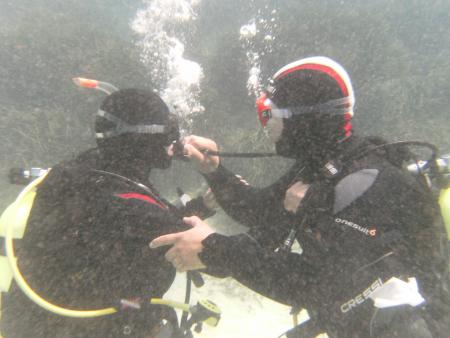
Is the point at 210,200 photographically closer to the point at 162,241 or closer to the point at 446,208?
the point at 162,241

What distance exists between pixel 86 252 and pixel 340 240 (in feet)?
4.35

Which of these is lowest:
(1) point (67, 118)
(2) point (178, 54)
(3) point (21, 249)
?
(1) point (67, 118)

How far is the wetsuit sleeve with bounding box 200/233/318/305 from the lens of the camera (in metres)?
1.78

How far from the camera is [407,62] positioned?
12.8 metres

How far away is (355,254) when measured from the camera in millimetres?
1621

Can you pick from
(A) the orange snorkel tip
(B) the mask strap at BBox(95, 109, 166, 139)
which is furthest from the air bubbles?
(B) the mask strap at BBox(95, 109, 166, 139)

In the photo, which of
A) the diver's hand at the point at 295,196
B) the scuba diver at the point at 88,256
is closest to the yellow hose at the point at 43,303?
the scuba diver at the point at 88,256

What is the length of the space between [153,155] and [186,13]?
14284 mm

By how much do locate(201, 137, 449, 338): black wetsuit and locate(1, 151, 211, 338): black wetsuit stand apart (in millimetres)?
395

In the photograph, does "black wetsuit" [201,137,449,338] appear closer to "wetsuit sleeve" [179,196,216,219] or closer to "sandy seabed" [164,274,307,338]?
"wetsuit sleeve" [179,196,216,219]

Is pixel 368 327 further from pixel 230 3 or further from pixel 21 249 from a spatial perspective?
pixel 230 3

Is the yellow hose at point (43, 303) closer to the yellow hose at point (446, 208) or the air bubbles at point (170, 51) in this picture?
the yellow hose at point (446, 208)

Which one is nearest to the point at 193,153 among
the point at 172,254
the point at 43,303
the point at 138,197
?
the point at 138,197

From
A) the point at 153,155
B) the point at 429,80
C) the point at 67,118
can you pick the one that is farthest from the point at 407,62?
the point at 153,155
